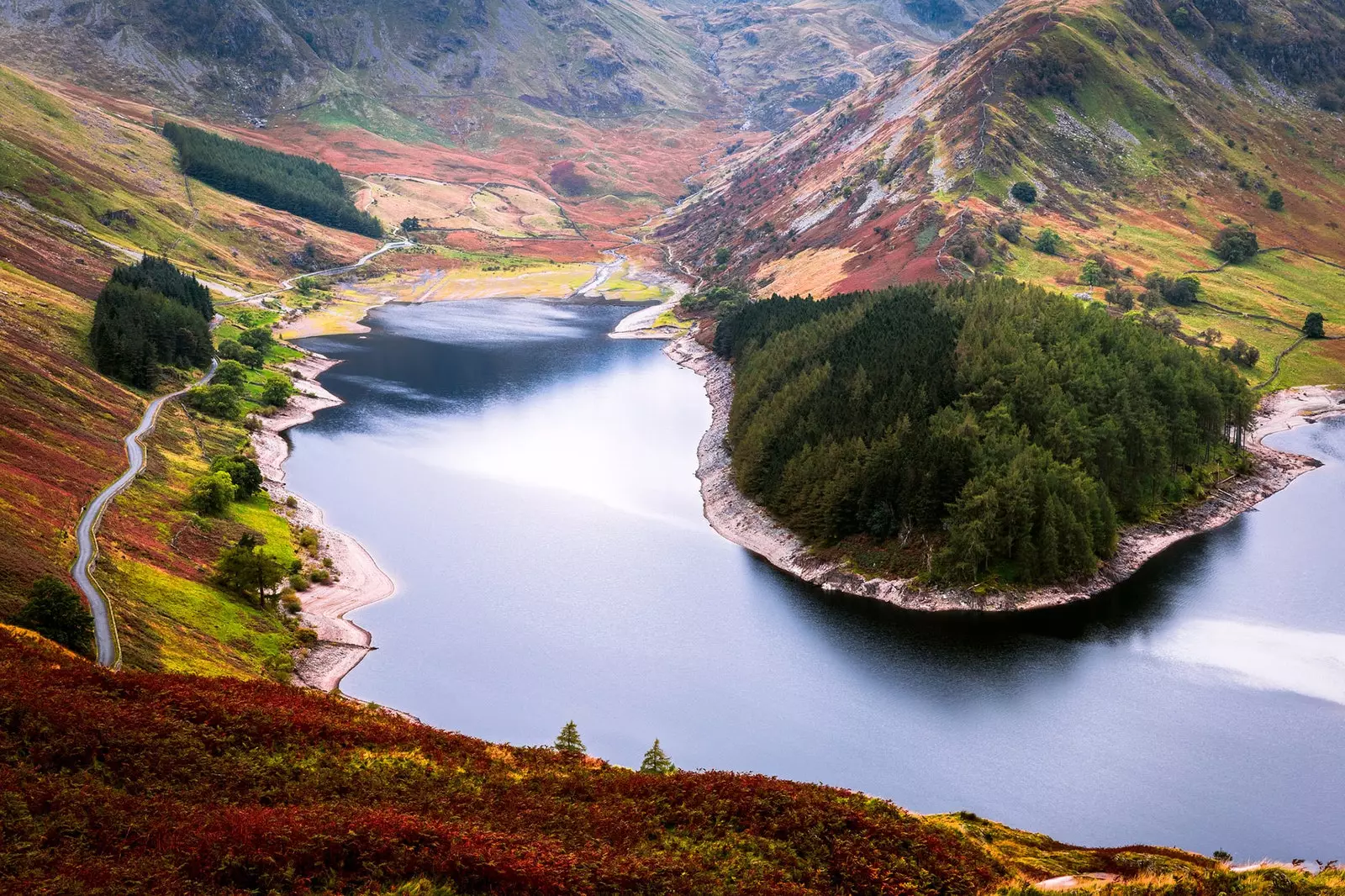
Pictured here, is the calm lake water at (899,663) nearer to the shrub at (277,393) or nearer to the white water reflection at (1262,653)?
the white water reflection at (1262,653)

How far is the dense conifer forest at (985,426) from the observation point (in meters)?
90.0

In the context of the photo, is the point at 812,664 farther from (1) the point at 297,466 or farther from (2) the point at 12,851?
(1) the point at 297,466

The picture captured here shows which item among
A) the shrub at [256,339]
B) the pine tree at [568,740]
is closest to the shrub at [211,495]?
the pine tree at [568,740]

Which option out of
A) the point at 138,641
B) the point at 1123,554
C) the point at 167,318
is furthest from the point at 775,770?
the point at 167,318

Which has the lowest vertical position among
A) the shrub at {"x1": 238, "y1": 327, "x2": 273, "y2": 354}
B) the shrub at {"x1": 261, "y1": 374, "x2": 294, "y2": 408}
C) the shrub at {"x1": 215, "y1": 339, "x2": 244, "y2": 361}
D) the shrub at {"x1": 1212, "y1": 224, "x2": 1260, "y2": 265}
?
the shrub at {"x1": 261, "y1": 374, "x2": 294, "y2": 408}

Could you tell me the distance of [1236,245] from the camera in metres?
193

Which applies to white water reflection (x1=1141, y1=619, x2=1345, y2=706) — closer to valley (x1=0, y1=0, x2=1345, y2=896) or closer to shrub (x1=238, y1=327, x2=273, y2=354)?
valley (x1=0, y1=0, x2=1345, y2=896)

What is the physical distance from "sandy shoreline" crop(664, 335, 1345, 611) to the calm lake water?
5.87ft

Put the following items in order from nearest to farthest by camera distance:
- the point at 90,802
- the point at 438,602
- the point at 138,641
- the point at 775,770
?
the point at 90,802 < the point at 138,641 < the point at 775,770 < the point at 438,602

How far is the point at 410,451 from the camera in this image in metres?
128

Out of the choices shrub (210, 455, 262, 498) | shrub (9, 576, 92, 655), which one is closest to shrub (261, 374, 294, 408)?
shrub (210, 455, 262, 498)

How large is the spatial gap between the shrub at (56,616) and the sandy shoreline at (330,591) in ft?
60.9

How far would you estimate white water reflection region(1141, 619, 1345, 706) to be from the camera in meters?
75.1

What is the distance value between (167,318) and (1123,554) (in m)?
123
